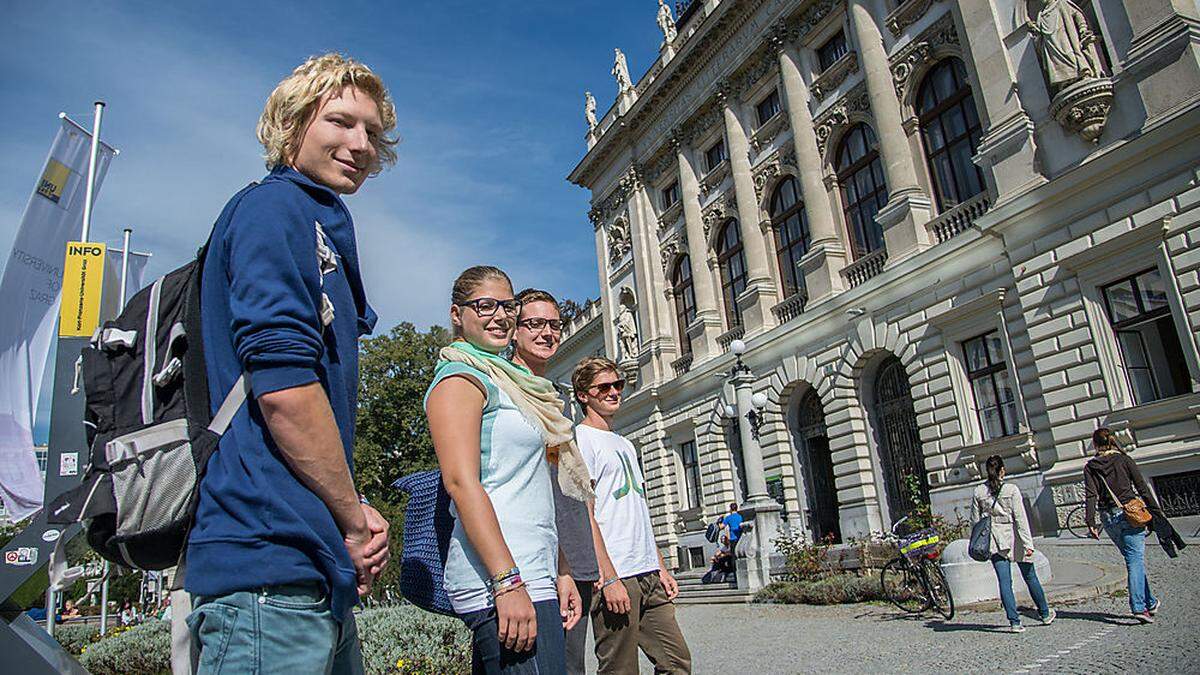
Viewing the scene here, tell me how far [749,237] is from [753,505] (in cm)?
983

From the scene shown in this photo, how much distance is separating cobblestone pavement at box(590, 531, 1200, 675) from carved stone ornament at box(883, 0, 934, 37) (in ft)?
42.2

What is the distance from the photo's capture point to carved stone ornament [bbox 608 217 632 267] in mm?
31344

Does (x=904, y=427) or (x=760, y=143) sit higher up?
(x=760, y=143)

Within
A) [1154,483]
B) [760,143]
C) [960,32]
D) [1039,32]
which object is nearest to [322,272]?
[1154,483]

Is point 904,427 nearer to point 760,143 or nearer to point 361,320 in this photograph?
point 760,143

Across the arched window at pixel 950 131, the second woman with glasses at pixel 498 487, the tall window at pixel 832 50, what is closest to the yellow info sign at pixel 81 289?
the second woman with glasses at pixel 498 487

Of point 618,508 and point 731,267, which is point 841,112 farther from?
point 618,508

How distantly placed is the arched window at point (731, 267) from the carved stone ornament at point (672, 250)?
6.84ft

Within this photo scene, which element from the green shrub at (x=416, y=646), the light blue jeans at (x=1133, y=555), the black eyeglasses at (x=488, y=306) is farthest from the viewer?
the light blue jeans at (x=1133, y=555)

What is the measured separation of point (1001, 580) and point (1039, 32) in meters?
11.2

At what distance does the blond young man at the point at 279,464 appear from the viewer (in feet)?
5.02

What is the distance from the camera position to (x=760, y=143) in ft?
77.4

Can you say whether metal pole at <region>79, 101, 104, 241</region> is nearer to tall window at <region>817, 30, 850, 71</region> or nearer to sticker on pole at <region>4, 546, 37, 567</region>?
sticker on pole at <region>4, 546, 37, 567</region>

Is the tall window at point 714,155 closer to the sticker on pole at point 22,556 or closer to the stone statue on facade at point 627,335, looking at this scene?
the stone statue on facade at point 627,335
